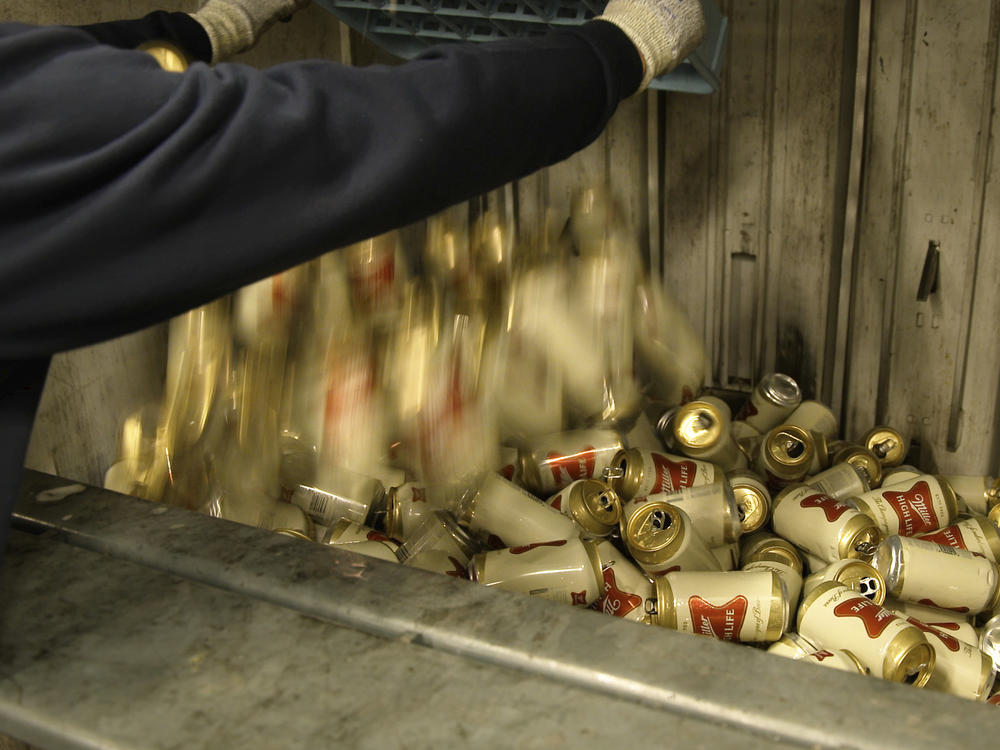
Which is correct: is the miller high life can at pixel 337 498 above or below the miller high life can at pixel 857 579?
above

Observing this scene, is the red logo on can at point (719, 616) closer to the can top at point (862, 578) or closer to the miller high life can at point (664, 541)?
the miller high life can at point (664, 541)

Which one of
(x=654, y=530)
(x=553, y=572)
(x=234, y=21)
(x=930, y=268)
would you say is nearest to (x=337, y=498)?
(x=553, y=572)

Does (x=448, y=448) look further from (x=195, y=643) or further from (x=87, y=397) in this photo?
(x=87, y=397)

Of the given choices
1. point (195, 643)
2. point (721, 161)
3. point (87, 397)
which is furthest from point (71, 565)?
point (721, 161)

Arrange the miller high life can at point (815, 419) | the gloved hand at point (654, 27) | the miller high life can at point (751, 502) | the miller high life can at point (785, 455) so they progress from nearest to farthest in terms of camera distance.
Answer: the gloved hand at point (654, 27) → the miller high life can at point (751, 502) → the miller high life can at point (785, 455) → the miller high life can at point (815, 419)

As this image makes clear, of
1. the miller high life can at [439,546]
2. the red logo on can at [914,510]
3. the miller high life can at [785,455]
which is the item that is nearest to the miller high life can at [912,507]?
the red logo on can at [914,510]

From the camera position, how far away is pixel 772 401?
1.97 metres

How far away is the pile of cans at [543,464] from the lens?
130 cm

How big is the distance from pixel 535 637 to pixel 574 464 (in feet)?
3.04

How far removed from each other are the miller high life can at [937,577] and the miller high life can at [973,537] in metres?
0.10

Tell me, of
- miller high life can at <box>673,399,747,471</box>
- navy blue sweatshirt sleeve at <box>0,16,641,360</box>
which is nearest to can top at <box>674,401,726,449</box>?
miller high life can at <box>673,399,747,471</box>

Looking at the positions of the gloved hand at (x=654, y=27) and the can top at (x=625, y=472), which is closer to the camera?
the gloved hand at (x=654, y=27)

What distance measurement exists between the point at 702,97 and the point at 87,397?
1388mm

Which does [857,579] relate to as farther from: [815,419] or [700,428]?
[815,419]
